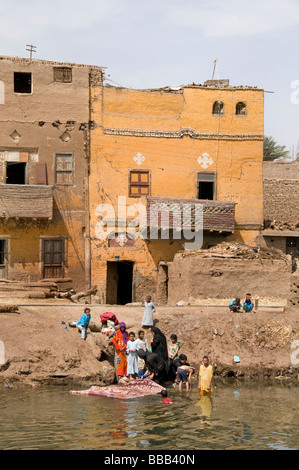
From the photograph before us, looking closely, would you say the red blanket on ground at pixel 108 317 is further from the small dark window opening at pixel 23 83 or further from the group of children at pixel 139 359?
the small dark window opening at pixel 23 83

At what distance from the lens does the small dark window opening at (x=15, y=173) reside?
101 feet

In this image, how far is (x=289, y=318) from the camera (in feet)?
78.9

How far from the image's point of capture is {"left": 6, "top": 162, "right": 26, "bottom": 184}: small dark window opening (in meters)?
30.9

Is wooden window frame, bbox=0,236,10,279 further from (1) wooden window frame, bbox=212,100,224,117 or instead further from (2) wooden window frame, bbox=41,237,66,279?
(1) wooden window frame, bbox=212,100,224,117

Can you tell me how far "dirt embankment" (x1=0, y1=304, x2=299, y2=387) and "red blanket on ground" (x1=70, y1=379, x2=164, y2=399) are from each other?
154cm

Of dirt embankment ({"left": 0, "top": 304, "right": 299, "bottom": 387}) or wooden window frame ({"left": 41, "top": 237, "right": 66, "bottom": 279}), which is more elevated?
wooden window frame ({"left": 41, "top": 237, "right": 66, "bottom": 279})

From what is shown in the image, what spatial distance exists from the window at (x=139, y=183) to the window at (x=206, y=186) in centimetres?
213

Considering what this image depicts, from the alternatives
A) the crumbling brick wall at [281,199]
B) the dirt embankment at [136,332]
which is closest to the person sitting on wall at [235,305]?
the dirt embankment at [136,332]

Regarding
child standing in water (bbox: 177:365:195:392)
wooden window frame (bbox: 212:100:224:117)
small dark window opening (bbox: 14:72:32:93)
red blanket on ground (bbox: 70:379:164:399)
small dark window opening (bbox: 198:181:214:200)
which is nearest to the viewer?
red blanket on ground (bbox: 70:379:164:399)

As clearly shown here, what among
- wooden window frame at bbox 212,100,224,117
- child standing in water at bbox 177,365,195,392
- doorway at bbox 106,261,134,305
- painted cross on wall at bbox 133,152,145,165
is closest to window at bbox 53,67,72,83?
painted cross on wall at bbox 133,152,145,165

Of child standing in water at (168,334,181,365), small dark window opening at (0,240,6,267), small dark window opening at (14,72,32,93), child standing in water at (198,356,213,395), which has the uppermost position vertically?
small dark window opening at (14,72,32,93)

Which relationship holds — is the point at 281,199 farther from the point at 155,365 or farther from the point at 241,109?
the point at 155,365

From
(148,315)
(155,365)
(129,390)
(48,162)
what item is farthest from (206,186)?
(129,390)

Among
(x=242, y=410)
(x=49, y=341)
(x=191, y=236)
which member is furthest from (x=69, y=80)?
(x=242, y=410)
